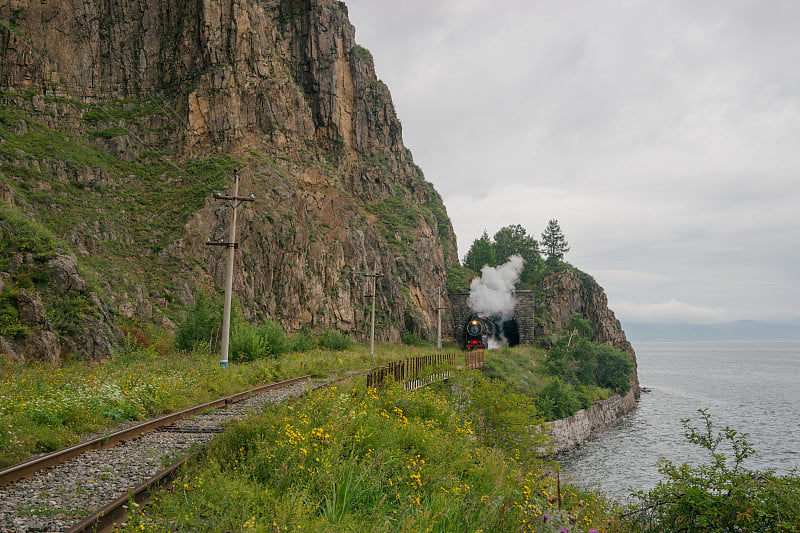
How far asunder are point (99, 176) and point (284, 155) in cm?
1926

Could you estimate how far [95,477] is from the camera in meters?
7.08

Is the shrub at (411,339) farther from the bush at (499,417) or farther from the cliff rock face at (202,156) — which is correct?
the bush at (499,417)

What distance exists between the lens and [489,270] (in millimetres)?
74188

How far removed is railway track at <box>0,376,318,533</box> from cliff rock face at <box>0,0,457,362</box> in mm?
25554

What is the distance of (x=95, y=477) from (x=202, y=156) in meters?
48.4

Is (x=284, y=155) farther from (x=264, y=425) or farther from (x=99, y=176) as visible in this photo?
(x=264, y=425)

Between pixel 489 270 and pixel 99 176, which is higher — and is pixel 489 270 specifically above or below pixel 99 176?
below

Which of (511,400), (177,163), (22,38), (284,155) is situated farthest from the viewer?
(284,155)

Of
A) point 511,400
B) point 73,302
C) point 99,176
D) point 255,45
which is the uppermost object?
point 255,45

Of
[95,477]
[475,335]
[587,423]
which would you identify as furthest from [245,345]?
[475,335]

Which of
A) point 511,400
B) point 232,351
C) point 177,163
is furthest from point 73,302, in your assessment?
point 177,163

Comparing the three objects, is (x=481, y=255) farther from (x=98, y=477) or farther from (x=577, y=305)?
(x=98, y=477)

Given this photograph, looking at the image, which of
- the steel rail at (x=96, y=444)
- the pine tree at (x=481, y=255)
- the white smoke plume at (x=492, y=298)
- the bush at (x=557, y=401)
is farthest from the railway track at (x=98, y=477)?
the pine tree at (x=481, y=255)

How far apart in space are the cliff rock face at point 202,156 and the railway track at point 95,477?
25.6 meters
